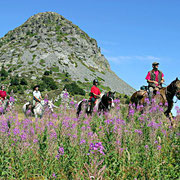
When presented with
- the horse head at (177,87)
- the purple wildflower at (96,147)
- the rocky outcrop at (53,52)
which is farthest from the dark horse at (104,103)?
the rocky outcrop at (53,52)

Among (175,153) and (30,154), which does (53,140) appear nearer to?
(30,154)

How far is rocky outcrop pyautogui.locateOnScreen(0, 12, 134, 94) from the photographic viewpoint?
12781cm

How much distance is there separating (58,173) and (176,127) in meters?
4.51

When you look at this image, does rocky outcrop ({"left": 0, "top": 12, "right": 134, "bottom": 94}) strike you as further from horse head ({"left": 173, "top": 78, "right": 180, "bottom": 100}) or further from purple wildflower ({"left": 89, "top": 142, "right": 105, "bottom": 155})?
purple wildflower ({"left": 89, "top": 142, "right": 105, "bottom": 155})

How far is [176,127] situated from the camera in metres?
7.32

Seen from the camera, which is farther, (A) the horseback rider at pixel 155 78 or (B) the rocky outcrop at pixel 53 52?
(B) the rocky outcrop at pixel 53 52

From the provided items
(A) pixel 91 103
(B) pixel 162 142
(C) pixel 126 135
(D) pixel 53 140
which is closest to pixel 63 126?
(D) pixel 53 140

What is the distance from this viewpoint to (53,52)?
146 metres

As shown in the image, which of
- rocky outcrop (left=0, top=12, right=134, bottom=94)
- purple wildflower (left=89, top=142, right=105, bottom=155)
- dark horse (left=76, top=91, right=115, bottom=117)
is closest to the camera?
purple wildflower (left=89, top=142, right=105, bottom=155)

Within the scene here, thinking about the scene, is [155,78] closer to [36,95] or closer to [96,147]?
[36,95]

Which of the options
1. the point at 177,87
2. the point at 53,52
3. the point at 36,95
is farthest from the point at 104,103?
the point at 53,52

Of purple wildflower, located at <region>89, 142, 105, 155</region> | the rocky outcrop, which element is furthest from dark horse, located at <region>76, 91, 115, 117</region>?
the rocky outcrop

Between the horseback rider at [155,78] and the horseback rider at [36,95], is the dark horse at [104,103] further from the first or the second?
the horseback rider at [36,95]

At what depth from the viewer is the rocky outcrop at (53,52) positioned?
12781 centimetres
